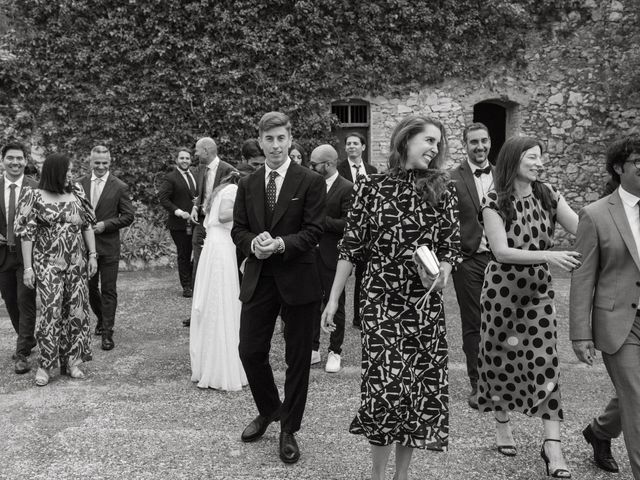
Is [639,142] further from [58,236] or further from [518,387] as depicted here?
[58,236]

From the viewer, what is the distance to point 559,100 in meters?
13.3

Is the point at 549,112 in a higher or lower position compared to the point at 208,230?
higher

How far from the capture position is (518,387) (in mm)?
4008

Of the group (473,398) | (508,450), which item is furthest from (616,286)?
(473,398)

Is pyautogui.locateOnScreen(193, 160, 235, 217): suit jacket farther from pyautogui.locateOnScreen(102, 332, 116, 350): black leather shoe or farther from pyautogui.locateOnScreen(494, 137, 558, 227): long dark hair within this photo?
pyautogui.locateOnScreen(494, 137, 558, 227): long dark hair

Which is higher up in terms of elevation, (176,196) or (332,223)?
(176,196)

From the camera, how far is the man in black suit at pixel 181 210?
9.55 metres

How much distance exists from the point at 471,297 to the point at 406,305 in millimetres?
1847

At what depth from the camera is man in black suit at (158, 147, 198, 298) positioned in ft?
31.3

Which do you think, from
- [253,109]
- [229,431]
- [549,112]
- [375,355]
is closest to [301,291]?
[375,355]

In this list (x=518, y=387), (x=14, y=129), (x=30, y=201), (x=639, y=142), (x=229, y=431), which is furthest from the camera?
(x=14, y=129)

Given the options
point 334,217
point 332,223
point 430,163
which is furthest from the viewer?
point 334,217

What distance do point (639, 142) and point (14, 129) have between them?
11838 millimetres

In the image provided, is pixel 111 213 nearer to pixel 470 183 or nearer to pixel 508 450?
pixel 470 183
